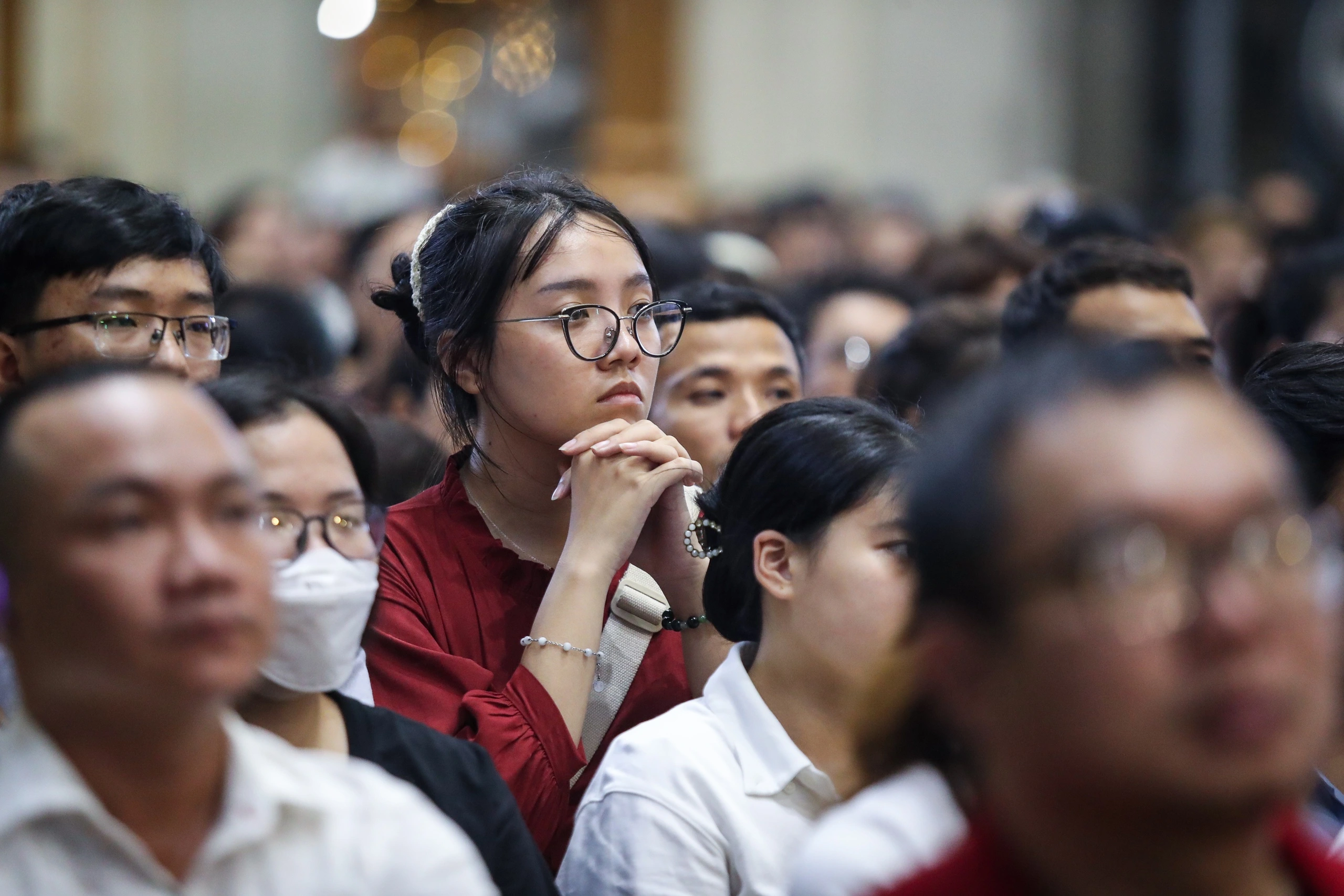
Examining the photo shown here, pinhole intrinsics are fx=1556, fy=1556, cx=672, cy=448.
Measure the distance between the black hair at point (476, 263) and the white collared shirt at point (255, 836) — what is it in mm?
1163

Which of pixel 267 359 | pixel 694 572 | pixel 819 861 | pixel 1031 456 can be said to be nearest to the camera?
pixel 1031 456

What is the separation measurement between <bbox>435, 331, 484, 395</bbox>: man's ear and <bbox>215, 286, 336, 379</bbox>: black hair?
1250 millimetres

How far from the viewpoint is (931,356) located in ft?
12.7

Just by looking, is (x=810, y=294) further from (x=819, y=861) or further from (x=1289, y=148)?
(x=1289, y=148)

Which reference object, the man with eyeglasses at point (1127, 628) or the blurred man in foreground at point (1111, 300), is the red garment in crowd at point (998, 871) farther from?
the blurred man in foreground at point (1111, 300)

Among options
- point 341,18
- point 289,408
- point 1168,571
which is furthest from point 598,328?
point 341,18

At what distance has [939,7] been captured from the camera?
35.7ft

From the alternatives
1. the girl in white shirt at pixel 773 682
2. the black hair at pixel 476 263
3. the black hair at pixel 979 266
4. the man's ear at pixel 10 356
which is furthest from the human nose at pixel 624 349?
the black hair at pixel 979 266

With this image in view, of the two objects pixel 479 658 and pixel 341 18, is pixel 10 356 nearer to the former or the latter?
pixel 479 658

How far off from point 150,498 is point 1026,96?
34.5 ft

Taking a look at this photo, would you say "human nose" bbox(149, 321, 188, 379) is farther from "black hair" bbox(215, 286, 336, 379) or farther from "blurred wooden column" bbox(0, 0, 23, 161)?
"blurred wooden column" bbox(0, 0, 23, 161)

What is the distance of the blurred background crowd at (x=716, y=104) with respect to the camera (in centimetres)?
969

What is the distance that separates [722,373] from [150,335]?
4.18ft

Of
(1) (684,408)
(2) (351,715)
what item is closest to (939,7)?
(1) (684,408)
